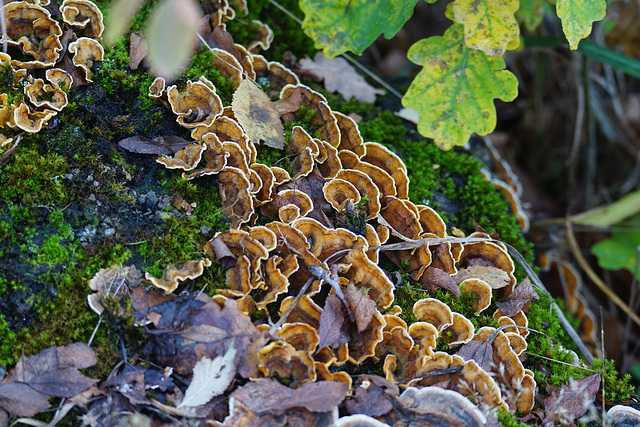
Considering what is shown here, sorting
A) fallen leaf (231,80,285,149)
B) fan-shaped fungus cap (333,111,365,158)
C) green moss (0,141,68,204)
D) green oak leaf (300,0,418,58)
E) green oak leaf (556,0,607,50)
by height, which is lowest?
green moss (0,141,68,204)

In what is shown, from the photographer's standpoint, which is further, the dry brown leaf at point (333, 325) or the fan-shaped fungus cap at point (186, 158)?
the fan-shaped fungus cap at point (186, 158)

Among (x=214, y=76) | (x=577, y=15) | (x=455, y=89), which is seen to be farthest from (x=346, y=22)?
(x=577, y=15)

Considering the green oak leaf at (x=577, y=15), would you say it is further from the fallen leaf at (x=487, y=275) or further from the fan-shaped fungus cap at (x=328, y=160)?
the fan-shaped fungus cap at (x=328, y=160)

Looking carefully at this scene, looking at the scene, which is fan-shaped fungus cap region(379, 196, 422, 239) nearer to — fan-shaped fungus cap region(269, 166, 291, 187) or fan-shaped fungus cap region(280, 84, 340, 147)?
fan-shaped fungus cap region(280, 84, 340, 147)

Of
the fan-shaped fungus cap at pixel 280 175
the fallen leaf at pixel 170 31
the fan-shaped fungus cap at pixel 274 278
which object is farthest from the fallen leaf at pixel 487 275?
the fallen leaf at pixel 170 31

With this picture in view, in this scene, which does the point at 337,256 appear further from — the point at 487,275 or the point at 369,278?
the point at 487,275

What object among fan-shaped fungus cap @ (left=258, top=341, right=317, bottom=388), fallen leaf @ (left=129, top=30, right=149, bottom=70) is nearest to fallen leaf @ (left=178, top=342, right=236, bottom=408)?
fan-shaped fungus cap @ (left=258, top=341, right=317, bottom=388)

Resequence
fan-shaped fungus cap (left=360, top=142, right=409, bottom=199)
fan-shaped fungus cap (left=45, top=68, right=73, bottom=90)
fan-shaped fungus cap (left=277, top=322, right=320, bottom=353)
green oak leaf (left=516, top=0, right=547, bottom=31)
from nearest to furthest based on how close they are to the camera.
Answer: fan-shaped fungus cap (left=277, top=322, right=320, bottom=353), fan-shaped fungus cap (left=45, top=68, right=73, bottom=90), fan-shaped fungus cap (left=360, top=142, right=409, bottom=199), green oak leaf (left=516, top=0, right=547, bottom=31)

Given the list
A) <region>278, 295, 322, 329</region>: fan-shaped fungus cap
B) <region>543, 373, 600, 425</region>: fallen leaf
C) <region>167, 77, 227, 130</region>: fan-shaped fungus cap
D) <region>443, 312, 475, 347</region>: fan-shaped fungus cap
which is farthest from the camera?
<region>167, 77, 227, 130</region>: fan-shaped fungus cap
